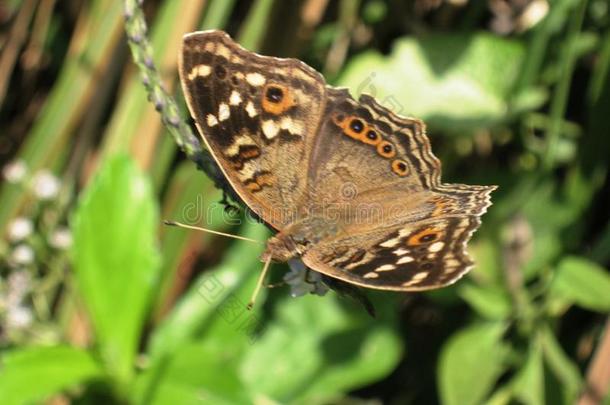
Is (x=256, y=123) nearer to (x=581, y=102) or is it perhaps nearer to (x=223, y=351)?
(x=223, y=351)

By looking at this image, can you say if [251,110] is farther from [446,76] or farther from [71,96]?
[71,96]

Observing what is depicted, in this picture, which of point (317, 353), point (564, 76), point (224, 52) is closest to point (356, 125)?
point (224, 52)

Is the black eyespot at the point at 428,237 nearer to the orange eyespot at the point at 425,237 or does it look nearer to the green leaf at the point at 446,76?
the orange eyespot at the point at 425,237

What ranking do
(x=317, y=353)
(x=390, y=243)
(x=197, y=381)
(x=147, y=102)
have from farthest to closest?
(x=147, y=102)
(x=317, y=353)
(x=197, y=381)
(x=390, y=243)

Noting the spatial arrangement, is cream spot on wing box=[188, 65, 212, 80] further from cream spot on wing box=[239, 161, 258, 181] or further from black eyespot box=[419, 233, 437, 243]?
black eyespot box=[419, 233, 437, 243]

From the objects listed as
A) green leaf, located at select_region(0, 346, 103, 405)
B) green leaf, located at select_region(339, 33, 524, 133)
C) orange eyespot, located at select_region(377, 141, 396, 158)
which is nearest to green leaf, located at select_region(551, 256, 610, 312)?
green leaf, located at select_region(339, 33, 524, 133)

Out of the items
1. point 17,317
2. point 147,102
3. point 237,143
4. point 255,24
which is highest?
point 255,24

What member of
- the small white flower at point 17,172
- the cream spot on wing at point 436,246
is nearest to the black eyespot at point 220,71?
the cream spot on wing at point 436,246
